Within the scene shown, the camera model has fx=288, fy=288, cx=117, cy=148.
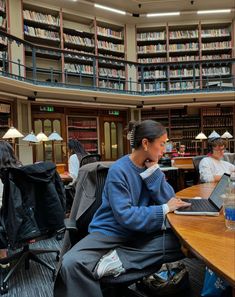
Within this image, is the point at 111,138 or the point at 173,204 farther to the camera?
the point at 111,138

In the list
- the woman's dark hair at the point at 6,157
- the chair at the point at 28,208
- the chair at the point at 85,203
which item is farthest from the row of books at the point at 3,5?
the chair at the point at 85,203

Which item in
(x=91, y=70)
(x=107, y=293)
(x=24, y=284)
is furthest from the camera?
(x=91, y=70)

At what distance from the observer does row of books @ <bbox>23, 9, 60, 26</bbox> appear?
23.1ft

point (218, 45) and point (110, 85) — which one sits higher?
point (218, 45)

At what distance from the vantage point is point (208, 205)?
1670 mm

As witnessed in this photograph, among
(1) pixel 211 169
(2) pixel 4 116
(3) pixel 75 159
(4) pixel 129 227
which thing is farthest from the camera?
(2) pixel 4 116

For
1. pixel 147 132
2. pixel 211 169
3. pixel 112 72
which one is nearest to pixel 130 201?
pixel 147 132

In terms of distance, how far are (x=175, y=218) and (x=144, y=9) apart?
8302 millimetres

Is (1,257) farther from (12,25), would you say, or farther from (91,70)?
(91,70)

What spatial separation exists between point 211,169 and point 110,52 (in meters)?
6.37

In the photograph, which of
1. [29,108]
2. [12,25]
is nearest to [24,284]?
[29,108]

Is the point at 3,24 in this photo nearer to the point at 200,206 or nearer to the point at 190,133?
the point at 190,133

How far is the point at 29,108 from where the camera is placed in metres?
7.02

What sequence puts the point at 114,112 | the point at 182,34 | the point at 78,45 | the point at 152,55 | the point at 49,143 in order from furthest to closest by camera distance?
the point at 152,55 < the point at 182,34 < the point at 114,112 < the point at 78,45 < the point at 49,143
